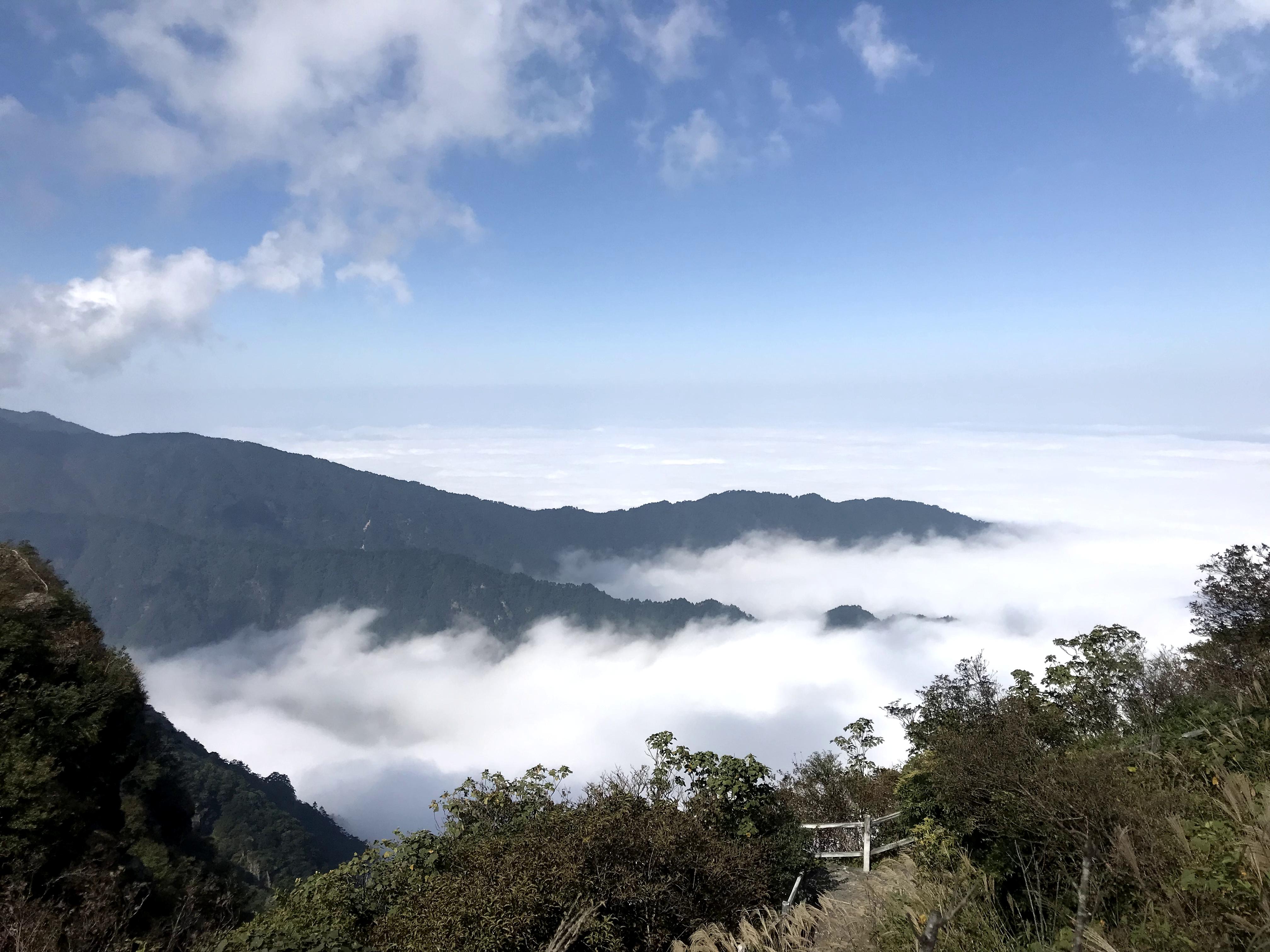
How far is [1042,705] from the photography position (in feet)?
70.8

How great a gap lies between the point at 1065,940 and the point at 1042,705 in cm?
1914

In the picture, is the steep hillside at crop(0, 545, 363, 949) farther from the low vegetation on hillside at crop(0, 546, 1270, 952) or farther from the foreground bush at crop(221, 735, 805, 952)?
the foreground bush at crop(221, 735, 805, 952)

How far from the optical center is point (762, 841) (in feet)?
48.4

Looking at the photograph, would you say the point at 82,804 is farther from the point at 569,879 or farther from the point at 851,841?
the point at 851,841

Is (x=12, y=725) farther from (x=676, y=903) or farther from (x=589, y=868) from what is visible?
(x=676, y=903)

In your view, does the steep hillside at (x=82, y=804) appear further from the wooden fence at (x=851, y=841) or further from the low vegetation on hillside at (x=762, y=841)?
the wooden fence at (x=851, y=841)

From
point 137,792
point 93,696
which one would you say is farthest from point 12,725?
point 137,792

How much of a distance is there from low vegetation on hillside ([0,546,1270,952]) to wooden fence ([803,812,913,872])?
2.01 feet

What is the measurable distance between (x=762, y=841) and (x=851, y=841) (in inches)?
233

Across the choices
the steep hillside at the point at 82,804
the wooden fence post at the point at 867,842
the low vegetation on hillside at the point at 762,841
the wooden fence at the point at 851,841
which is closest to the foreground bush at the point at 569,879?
the low vegetation on hillside at the point at 762,841

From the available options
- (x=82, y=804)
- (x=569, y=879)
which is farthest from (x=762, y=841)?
(x=82, y=804)

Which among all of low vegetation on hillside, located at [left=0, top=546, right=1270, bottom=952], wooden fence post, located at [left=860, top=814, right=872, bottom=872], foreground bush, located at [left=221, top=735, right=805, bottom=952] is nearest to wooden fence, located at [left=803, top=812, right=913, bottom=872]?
wooden fence post, located at [left=860, top=814, right=872, bottom=872]

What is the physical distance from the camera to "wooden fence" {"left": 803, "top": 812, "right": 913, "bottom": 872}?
591 inches

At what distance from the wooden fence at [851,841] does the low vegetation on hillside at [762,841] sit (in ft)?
2.01
